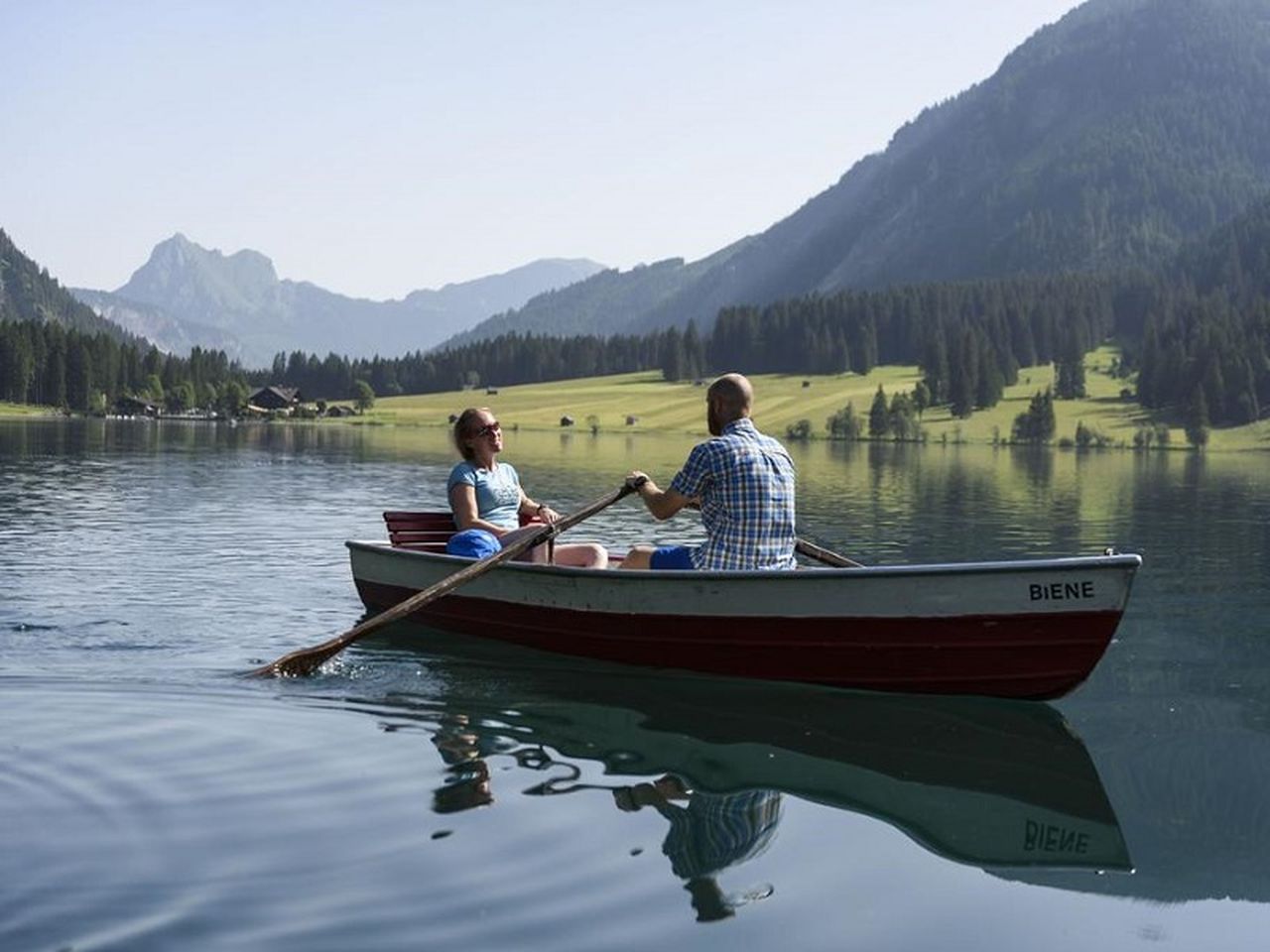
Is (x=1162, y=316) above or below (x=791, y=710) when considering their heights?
above

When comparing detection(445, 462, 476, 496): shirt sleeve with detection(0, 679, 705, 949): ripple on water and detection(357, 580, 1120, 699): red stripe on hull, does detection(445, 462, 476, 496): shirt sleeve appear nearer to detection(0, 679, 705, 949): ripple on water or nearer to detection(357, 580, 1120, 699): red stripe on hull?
detection(357, 580, 1120, 699): red stripe on hull

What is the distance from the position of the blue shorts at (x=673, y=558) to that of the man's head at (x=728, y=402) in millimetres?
2108

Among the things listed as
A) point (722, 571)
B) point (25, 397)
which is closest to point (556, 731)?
point (722, 571)

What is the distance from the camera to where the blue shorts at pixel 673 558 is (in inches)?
613

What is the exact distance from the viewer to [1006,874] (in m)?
9.35

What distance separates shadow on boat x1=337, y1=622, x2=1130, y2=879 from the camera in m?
10.5

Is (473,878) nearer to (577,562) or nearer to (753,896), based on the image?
(753,896)

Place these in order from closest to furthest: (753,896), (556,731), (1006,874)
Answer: (753,896), (1006,874), (556,731)

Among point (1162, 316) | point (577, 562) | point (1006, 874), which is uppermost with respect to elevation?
point (1162, 316)

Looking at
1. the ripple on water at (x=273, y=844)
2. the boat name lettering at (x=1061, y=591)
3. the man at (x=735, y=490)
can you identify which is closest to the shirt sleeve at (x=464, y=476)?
the man at (x=735, y=490)

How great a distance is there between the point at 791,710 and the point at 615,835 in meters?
4.87

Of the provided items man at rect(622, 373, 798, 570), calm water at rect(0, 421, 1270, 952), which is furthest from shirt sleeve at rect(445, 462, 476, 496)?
man at rect(622, 373, 798, 570)

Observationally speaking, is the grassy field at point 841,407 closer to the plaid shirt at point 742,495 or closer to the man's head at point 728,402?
the plaid shirt at point 742,495

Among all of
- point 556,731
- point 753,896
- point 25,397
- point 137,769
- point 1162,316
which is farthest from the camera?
point 1162,316
